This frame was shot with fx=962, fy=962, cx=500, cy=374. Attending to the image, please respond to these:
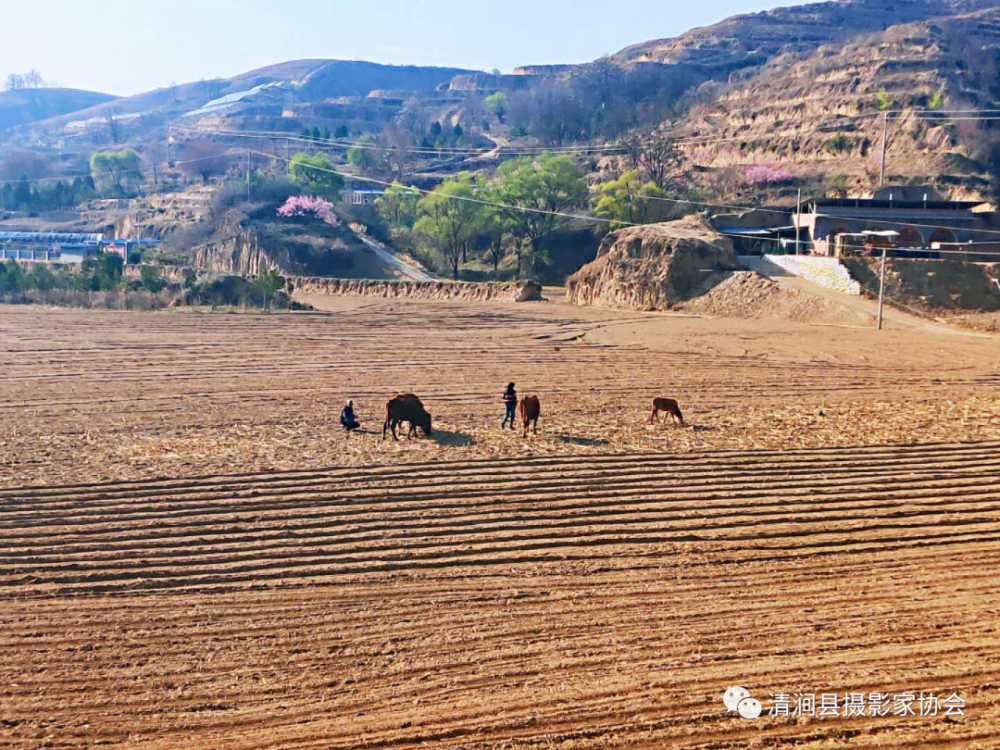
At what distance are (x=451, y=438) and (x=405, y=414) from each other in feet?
3.20

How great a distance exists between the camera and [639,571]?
38.1ft

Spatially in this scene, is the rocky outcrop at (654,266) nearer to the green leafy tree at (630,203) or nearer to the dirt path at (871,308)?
the dirt path at (871,308)

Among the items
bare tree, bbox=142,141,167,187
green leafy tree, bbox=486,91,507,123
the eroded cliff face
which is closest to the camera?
the eroded cliff face

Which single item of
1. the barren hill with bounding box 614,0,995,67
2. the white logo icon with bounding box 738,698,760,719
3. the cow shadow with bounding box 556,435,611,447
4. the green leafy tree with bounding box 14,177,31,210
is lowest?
the white logo icon with bounding box 738,698,760,719

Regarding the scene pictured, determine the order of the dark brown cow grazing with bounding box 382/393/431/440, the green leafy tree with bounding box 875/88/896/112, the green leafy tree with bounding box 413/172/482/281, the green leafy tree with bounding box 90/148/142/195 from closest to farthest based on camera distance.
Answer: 1. the dark brown cow grazing with bounding box 382/393/431/440
2. the green leafy tree with bounding box 413/172/482/281
3. the green leafy tree with bounding box 875/88/896/112
4. the green leafy tree with bounding box 90/148/142/195

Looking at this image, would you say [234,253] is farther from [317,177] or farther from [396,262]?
[317,177]

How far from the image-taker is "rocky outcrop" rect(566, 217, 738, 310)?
47.0 metres

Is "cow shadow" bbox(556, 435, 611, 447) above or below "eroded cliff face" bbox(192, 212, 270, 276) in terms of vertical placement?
below

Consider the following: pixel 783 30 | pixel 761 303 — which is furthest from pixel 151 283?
pixel 783 30

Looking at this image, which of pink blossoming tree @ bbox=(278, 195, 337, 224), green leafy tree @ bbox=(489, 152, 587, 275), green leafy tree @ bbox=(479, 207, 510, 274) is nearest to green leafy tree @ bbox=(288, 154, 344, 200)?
pink blossoming tree @ bbox=(278, 195, 337, 224)

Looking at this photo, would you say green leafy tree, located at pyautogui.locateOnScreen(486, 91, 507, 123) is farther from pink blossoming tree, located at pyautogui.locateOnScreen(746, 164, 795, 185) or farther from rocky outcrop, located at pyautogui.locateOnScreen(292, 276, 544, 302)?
rocky outcrop, located at pyautogui.locateOnScreen(292, 276, 544, 302)

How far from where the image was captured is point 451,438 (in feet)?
59.5

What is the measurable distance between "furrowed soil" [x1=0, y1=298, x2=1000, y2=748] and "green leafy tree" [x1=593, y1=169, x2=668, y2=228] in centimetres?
4755

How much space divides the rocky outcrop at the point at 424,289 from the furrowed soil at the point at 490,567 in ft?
98.6
